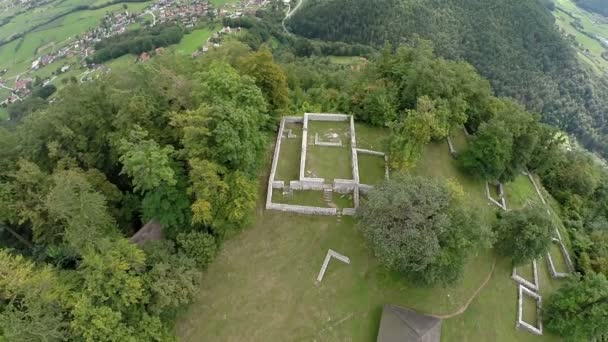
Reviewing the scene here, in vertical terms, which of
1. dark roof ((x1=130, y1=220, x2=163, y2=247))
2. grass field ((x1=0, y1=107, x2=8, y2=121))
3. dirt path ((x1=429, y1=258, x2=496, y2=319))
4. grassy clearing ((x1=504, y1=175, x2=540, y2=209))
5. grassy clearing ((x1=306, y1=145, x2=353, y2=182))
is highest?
grassy clearing ((x1=306, y1=145, x2=353, y2=182))

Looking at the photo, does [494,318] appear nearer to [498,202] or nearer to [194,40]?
[498,202]

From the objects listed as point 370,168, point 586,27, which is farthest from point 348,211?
point 586,27

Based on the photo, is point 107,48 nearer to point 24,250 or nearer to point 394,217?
point 24,250

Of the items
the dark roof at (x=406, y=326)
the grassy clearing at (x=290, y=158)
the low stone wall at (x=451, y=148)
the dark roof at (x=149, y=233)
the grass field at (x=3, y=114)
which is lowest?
the grass field at (x=3, y=114)

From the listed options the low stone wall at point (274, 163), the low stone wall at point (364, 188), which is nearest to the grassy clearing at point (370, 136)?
the low stone wall at point (364, 188)

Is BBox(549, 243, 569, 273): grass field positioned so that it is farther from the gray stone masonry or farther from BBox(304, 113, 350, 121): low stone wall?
BBox(304, 113, 350, 121): low stone wall

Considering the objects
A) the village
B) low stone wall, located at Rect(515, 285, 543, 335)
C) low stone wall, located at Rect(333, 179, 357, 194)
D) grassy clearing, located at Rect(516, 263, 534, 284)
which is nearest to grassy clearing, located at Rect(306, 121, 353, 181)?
low stone wall, located at Rect(333, 179, 357, 194)

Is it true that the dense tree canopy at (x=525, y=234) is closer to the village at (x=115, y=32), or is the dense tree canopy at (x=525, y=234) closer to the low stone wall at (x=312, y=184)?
the low stone wall at (x=312, y=184)
